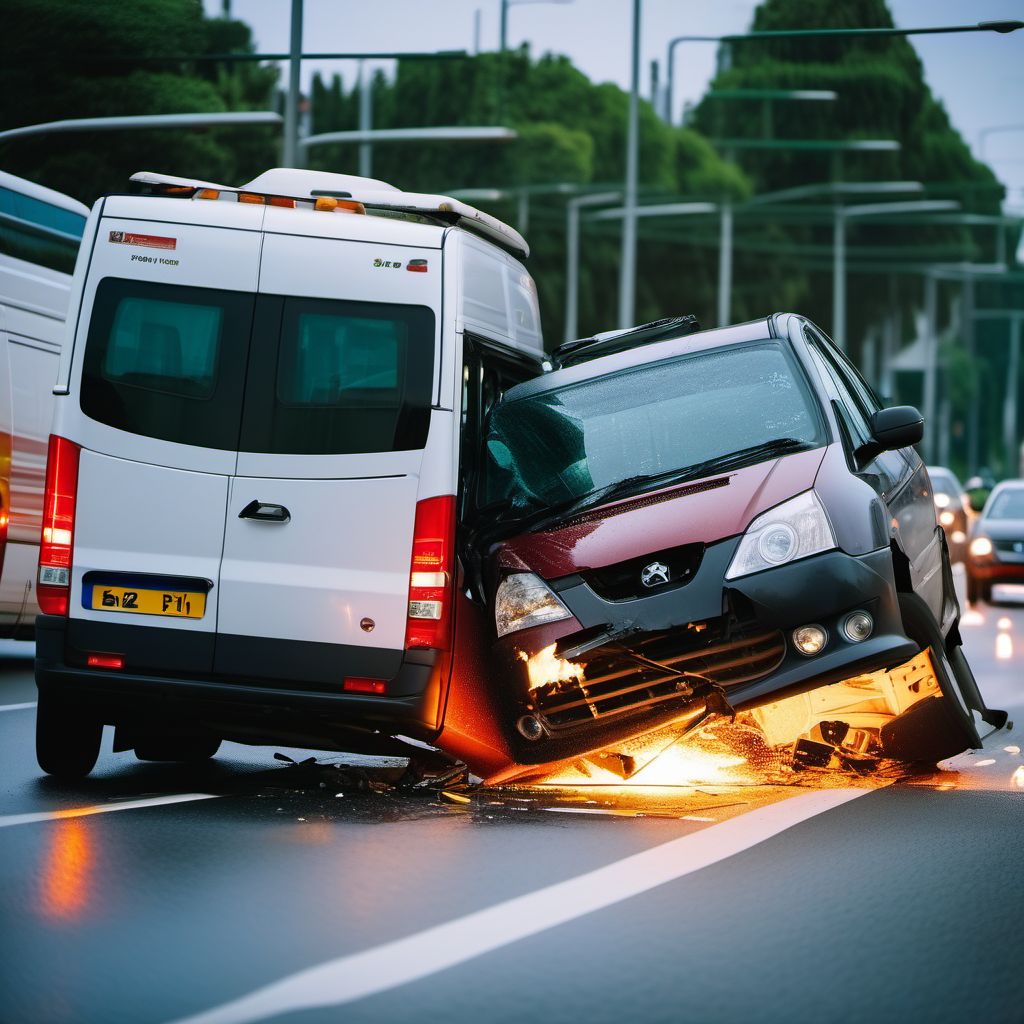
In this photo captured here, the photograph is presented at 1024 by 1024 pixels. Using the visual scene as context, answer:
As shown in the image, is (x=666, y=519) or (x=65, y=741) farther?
(x=65, y=741)

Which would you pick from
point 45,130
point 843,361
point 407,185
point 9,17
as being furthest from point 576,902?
point 407,185

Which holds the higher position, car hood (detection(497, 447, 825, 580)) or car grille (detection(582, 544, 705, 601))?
car hood (detection(497, 447, 825, 580))

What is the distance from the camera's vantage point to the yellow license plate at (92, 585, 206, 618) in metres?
Result: 7.82

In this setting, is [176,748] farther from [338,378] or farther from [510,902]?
[510,902]

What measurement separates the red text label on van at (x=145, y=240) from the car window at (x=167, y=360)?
16 centimetres

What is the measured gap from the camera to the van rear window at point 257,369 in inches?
309

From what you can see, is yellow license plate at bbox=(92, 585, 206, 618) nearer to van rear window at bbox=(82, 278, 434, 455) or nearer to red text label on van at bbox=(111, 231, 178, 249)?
van rear window at bbox=(82, 278, 434, 455)

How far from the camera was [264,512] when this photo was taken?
7.79 m

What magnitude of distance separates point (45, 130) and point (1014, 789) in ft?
63.0

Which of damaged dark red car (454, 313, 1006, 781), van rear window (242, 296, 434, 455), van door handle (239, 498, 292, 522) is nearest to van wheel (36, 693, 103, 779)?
van door handle (239, 498, 292, 522)

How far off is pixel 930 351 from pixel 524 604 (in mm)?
78888

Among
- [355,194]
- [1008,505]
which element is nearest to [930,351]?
[1008,505]

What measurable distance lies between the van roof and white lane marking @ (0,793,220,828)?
246cm

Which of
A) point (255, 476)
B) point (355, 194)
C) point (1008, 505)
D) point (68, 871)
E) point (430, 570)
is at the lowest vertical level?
point (1008, 505)
